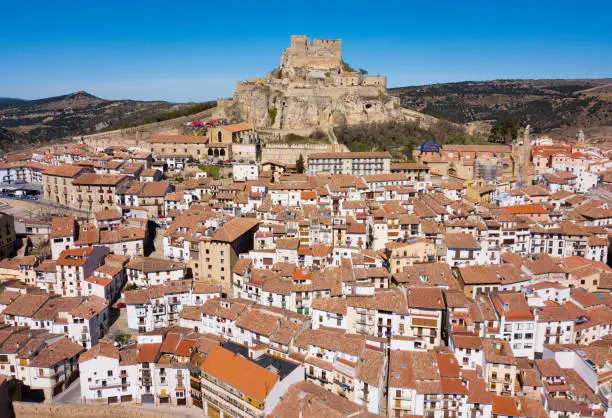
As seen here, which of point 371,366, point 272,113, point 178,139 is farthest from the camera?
point 272,113

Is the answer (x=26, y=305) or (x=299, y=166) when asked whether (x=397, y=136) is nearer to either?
(x=299, y=166)

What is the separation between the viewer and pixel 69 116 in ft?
472

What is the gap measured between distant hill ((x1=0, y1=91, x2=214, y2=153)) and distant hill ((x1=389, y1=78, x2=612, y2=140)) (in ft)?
214

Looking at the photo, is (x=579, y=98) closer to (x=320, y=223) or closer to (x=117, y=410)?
(x=320, y=223)

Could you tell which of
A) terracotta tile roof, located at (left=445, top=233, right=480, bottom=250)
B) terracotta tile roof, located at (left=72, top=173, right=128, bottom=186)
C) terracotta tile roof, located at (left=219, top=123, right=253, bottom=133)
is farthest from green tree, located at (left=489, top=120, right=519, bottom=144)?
terracotta tile roof, located at (left=72, top=173, right=128, bottom=186)

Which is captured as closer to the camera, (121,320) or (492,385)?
(492,385)

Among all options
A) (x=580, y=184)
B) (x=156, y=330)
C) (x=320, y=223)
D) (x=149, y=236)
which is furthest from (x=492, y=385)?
(x=580, y=184)

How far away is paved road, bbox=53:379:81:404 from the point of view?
89.2 ft

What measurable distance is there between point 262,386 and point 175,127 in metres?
52.8

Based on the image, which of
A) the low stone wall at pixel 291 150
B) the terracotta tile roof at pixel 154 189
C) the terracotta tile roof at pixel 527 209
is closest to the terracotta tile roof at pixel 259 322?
the terracotta tile roof at pixel 154 189

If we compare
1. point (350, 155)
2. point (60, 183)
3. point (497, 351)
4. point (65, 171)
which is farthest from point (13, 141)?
point (497, 351)

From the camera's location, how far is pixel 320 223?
37.1m

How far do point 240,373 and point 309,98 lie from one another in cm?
4611

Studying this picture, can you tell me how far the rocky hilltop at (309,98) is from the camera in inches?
Result: 2501
